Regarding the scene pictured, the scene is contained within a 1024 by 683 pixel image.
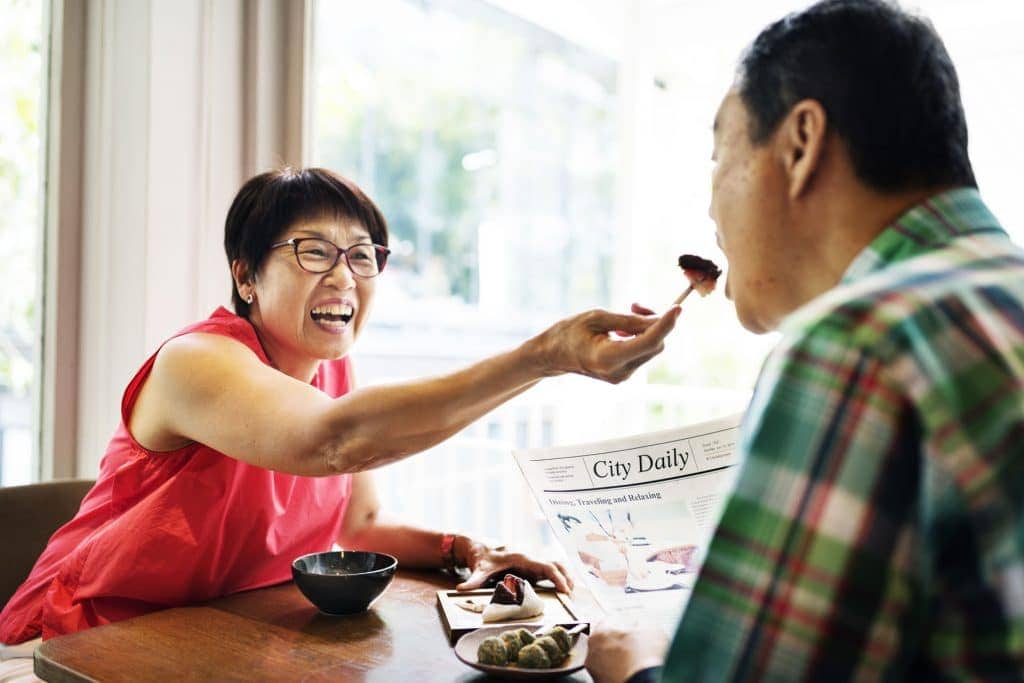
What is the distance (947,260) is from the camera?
623mm

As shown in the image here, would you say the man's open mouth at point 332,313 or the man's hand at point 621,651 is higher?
the man's open mouth at point 332,313

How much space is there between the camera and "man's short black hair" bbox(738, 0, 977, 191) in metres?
0.72

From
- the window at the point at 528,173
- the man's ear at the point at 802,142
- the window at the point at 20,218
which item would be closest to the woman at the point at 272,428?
the man's ear at the point at 802,142

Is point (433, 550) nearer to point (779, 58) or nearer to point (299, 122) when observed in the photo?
point (779, 58)

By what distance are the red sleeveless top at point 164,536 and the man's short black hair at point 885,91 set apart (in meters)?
1.03

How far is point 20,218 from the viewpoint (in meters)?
2.13

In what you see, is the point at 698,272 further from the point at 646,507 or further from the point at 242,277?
the point at 242,277

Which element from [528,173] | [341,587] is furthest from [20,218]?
[528,173]

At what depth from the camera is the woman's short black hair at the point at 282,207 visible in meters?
1.51

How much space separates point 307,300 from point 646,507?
2.37 feet

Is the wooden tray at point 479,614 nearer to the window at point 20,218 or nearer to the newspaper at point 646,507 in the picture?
the newspaper at point 646,507

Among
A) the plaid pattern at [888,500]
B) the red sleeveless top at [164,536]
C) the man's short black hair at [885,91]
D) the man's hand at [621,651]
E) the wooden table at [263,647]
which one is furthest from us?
the red sleeveless top at [164,536]

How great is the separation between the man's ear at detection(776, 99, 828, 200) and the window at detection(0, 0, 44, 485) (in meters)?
1.99

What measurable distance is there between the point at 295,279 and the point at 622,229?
2814 millimetres
